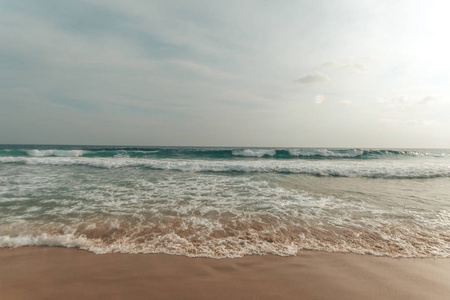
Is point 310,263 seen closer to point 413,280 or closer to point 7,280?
point 413,280

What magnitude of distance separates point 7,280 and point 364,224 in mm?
6131

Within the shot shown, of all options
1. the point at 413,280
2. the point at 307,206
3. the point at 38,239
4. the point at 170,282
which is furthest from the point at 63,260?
the point at 307,206

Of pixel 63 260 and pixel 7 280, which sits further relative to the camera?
pixel 63 260

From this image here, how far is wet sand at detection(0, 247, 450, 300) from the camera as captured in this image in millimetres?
2299

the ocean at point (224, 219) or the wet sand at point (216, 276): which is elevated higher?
the ocean at point (224, 219)

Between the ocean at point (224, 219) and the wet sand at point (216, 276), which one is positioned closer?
the wet sand at point (216, 276)

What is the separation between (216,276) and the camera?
2.57 metres

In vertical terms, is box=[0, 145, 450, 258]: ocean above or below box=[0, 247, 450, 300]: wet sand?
above

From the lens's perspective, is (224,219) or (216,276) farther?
(224,219)

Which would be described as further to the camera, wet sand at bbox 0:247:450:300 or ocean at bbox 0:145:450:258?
ocean at bbox 0:145:450:258

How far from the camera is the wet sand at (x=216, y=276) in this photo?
2299 millimetres

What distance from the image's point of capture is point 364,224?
14.1 ft

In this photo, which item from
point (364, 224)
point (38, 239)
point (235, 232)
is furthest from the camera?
point (364, 224)

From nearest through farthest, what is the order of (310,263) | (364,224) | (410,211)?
(310,263), (364,224), (410,211)
